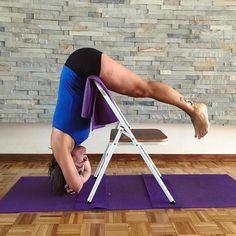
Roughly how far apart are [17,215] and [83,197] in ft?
1.49

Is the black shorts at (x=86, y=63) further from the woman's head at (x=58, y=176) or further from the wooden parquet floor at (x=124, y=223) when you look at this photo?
the wooden parquet floor at (x=124, y=223)

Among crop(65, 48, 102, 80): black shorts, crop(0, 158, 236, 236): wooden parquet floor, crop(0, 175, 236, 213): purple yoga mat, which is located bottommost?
crop(0, 175, 236, 213): purple yoga mat

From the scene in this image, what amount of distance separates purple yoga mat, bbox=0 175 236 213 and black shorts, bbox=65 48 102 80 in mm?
762

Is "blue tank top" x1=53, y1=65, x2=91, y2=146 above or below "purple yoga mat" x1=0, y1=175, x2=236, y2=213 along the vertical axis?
above

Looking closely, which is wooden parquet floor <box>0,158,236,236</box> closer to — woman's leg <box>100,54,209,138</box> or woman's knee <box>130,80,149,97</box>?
woman's leg <box>100,54,209,138</box>

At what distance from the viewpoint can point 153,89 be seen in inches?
78.2

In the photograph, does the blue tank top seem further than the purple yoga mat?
Yes

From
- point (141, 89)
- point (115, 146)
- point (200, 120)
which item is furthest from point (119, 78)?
point (200, 120)

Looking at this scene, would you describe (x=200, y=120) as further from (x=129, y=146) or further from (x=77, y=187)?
(x=129, y=146)

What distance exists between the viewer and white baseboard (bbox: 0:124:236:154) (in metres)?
3.36

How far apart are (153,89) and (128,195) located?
0.70 metres

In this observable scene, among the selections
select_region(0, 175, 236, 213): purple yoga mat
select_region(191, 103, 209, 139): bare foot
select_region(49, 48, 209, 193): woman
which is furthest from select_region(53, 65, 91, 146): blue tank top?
select_region(191, 103, 209, 139): bare foot

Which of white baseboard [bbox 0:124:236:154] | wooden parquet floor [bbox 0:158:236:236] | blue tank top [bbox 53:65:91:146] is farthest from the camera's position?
white baseboard [bbox 0:124:236:154]

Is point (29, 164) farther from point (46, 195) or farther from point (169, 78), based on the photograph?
point (169, 78)
